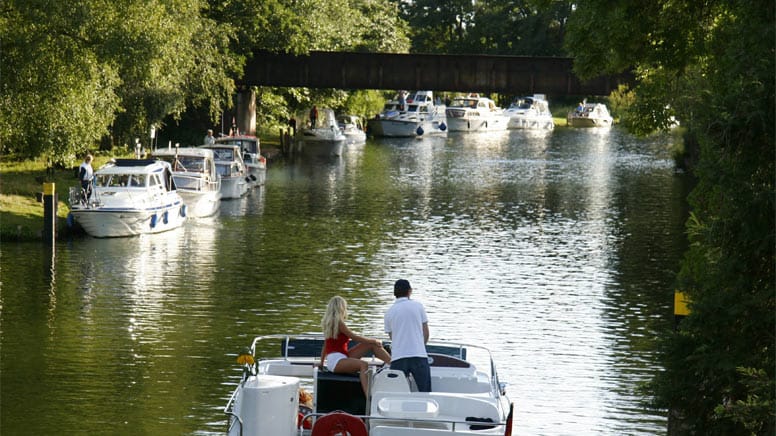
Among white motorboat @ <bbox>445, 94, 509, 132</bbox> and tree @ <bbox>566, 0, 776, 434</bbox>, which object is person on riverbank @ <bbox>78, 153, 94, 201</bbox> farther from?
white motorboat @ <bbox>445, 94, 509, 132</bbox>

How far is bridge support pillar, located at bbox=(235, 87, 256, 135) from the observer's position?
65438mm

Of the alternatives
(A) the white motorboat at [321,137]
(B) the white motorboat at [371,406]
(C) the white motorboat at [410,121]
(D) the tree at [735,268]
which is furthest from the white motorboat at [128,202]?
(C) the white motorboat at [410,121]

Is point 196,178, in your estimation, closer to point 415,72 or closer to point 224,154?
point 224,154

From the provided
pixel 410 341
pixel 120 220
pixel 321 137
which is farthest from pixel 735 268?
pixel 321 137

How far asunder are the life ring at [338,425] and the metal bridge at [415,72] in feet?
161

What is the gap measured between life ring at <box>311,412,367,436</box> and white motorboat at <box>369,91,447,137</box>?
7380 centimetres

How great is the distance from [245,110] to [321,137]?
6.40 metres

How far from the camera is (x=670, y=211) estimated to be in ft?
144

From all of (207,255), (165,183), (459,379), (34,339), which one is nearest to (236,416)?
(459,379)

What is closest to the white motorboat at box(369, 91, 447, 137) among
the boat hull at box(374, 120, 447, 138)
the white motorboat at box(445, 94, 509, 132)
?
the boat hull at box(374, 120, 447, 138)

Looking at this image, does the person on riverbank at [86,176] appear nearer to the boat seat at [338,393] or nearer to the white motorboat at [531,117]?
the boat seat at [338,393]

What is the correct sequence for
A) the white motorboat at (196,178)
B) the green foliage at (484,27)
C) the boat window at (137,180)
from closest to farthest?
the boat window at (137,180) < the white motorboat at (196,178) < the green foliage at (484,27)

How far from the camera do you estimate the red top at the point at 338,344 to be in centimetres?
1445

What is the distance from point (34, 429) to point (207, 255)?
1567 centimetres
